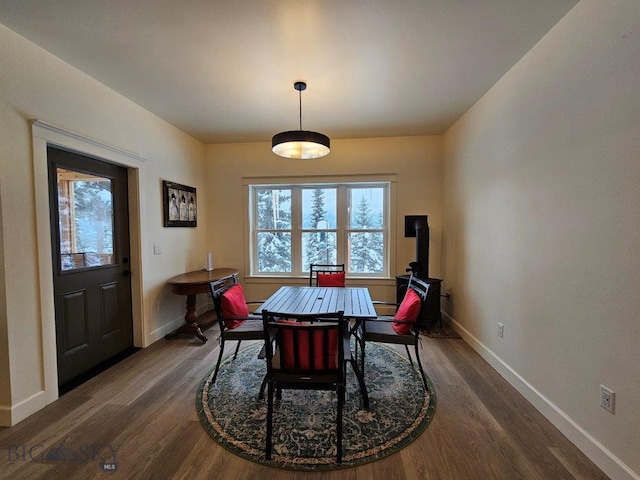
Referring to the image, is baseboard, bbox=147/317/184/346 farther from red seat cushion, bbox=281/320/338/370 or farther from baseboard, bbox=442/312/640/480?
baseboard, bbox=442/312/640/480

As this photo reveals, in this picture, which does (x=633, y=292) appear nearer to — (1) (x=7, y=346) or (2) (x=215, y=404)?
(2) (x=215, y=404)

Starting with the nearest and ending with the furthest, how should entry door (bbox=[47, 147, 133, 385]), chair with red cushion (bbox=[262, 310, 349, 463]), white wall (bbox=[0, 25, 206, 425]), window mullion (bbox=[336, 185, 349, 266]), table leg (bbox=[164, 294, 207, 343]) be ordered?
chair with red cushion (bbox=[262, 310, 349, 463]) → white wall (bbox=[0, 25, 206, 425]) → entry door (bbox=[47, 147, 133, 385]) → table leg (bbox=[164, 294, 207, 343]) → window mullion (bbox=[336, 185, 349, 266])

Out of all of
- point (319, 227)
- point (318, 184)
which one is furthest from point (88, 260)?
point (318, 184)

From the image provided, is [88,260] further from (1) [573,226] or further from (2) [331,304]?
(1) [573,226]

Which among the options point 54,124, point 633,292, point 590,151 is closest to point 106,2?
point 54,124

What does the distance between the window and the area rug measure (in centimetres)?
197

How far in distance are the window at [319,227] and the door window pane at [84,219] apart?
1934 millimetres

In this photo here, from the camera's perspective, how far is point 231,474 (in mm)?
1479

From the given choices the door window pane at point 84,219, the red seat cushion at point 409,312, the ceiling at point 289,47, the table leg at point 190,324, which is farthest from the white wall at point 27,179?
the red seat cushion at point 409,312

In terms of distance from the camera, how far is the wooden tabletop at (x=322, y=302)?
2.14 metres

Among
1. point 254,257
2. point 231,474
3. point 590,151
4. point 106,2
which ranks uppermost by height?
point 106,2

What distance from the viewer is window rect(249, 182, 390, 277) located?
422 cm

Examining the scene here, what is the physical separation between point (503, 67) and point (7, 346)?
14.0ft

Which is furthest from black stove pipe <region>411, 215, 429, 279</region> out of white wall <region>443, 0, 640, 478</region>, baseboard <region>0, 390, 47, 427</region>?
baseboard <region>0, 390, 47, 427</region>
